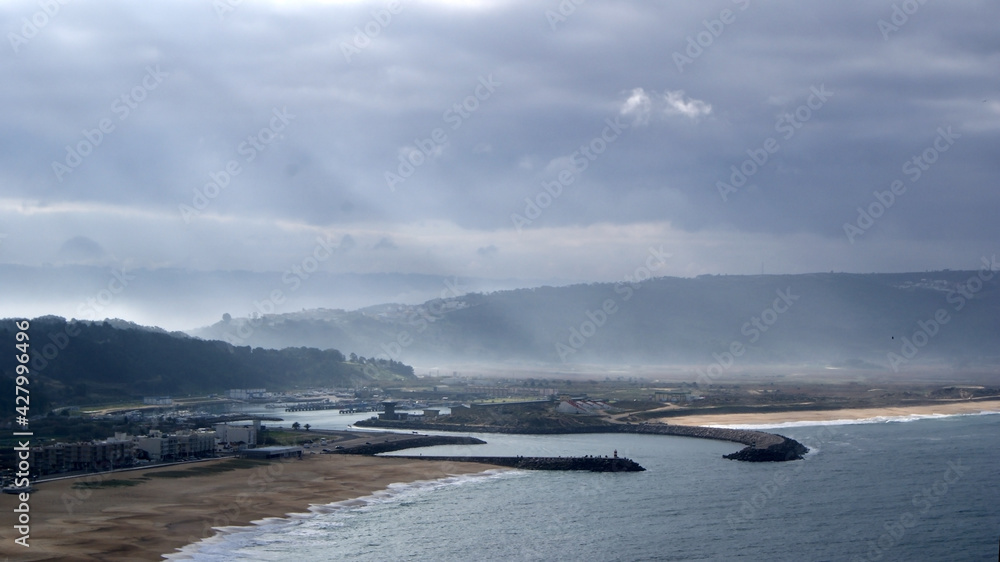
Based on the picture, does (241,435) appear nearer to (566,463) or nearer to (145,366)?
(566,463)

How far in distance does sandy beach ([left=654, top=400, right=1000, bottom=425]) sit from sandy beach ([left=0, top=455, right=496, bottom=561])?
23.7m

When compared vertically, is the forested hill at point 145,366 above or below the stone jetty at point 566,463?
above

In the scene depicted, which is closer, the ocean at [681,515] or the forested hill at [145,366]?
the ocean at [681,515]

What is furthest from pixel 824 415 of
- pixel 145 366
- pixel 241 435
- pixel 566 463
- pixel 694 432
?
pixel 145 366

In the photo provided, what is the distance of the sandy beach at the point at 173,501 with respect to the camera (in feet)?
79.5

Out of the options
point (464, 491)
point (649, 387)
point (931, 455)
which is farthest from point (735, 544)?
point (649, 387)

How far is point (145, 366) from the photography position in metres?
90.4

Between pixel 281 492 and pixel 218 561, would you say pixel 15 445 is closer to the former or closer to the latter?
pixel 281 492

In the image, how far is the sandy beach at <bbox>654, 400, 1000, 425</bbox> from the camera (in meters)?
59.3
